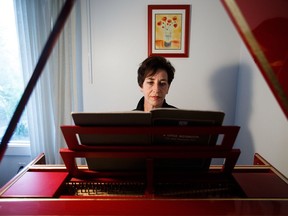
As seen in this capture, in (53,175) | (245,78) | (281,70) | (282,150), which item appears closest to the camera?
(281,70)

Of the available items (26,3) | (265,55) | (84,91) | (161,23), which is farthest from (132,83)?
(265,55)

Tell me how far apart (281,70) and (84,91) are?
182 centimetres

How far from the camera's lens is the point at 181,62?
75.0 inches

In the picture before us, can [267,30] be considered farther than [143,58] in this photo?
No

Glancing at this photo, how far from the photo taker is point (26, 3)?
5.81ft

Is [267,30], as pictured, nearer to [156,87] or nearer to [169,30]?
[156,87]

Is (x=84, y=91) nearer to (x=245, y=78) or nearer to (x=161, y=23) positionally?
(x=161, y=23)

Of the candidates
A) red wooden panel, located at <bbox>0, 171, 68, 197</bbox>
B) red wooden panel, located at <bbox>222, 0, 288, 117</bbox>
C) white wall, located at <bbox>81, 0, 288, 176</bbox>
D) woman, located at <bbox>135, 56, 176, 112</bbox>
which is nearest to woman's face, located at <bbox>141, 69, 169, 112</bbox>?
woman, located at <bbox>135, 56, 176, 112</bbox>

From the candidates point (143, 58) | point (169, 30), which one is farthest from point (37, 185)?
point (169, 30)

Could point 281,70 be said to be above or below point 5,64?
below

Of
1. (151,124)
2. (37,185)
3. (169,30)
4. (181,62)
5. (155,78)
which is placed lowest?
(37,185)

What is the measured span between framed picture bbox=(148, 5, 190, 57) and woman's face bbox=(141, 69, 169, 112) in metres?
0.66

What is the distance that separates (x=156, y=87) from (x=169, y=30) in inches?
31.9

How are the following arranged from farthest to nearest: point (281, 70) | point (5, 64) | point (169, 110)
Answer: point (5, 64) < point (169, 110) < point (281, 70)
